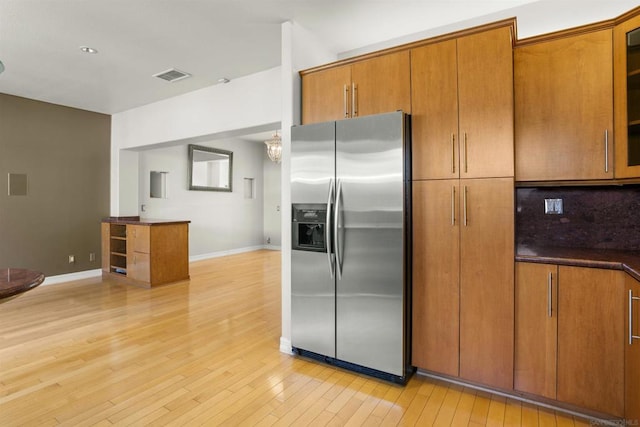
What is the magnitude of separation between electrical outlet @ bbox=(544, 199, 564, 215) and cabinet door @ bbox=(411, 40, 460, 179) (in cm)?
80

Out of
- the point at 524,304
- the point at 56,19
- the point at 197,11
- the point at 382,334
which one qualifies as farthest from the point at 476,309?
the point at 56,19

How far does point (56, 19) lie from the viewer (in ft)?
9.61

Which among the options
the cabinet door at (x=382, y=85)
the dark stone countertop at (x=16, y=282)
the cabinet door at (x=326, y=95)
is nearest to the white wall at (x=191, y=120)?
the cabinet door at (x=326, y=95)

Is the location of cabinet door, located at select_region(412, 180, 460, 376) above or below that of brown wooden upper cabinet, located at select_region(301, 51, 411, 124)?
below

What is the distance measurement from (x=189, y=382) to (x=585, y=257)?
2.68 meters


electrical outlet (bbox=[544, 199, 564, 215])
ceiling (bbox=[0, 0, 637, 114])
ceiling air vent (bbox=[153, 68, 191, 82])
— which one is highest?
ceiling air vent (bbox=[153, 68, 191, 82])

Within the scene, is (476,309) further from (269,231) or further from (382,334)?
(269,231)

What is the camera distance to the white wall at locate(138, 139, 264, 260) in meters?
6.77

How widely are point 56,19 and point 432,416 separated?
4197 mm

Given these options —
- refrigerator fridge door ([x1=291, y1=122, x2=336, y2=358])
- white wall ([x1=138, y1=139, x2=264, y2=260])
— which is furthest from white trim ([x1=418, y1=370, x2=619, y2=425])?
white wall ([x1=138, y1=139, x2=264, y2=260])

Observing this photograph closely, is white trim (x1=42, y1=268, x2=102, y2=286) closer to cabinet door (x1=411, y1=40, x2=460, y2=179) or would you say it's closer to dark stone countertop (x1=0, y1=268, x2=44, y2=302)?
dark stone countertop (x1=0, y1=268, x2=44, y2=302)

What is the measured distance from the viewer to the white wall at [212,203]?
677 cm

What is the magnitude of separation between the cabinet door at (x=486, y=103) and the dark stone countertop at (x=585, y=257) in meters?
0.54

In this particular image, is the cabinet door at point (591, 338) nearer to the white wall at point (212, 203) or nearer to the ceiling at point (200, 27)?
the ceiling at point (200, 27)
